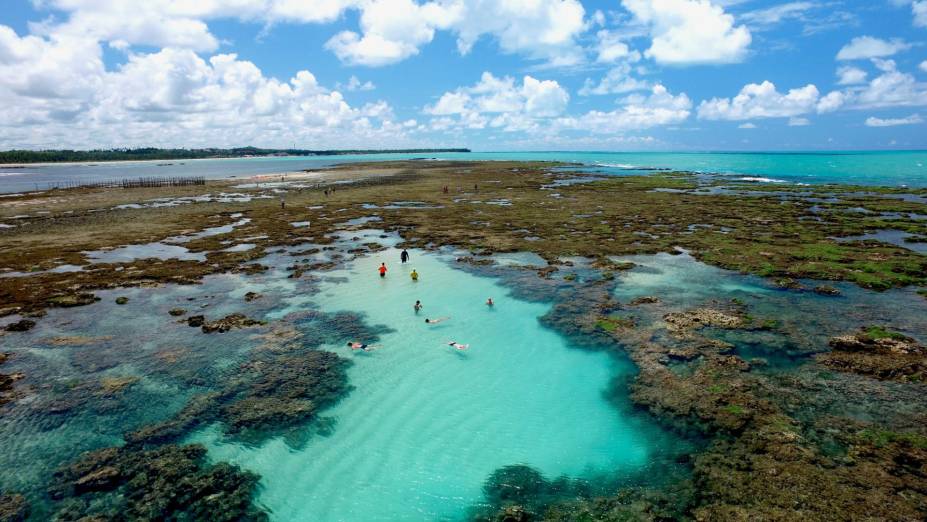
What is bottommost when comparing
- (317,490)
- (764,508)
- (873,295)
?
(317,490)

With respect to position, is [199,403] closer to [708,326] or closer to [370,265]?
[370,265]

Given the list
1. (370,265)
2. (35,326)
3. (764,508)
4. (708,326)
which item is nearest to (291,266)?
(370,265)

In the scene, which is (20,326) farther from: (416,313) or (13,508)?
(416,313)

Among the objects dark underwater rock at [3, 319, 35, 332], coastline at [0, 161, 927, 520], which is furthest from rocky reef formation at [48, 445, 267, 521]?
dark underwater rock at [3, 319, 35, 332]

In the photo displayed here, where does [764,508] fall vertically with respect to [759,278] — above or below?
below

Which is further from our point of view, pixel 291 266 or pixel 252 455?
pixel 291 266

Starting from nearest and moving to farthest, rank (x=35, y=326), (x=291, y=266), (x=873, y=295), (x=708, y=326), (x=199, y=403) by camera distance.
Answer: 1. (x=199, y=403)
2. (x=708, y=326)
3. (x=35, y=326)
4. (x=873, y=295)
5. (x=291, y=266)
